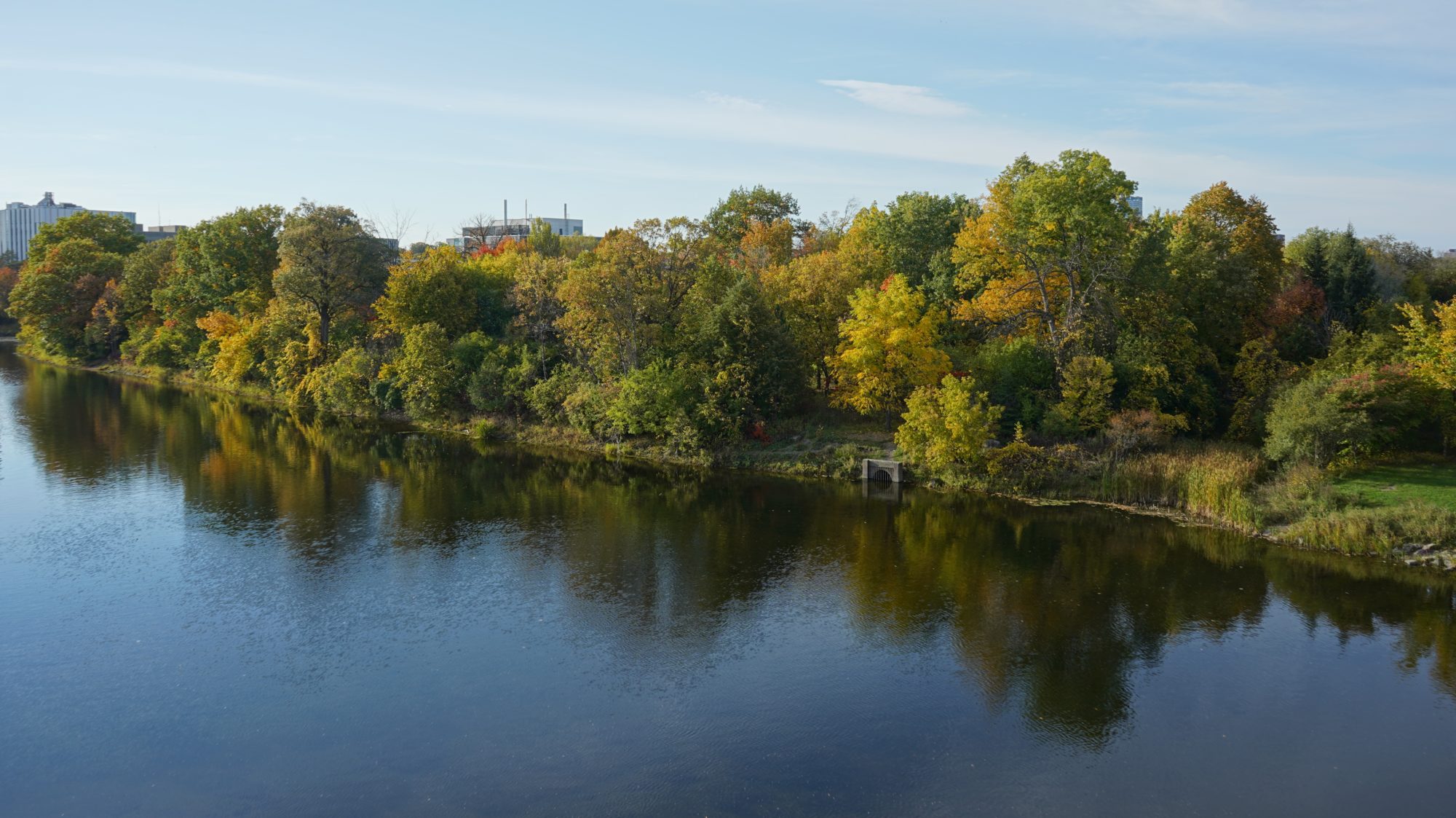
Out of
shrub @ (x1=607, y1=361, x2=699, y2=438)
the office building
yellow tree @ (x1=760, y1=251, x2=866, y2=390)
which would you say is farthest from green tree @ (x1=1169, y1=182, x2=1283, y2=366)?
the office building

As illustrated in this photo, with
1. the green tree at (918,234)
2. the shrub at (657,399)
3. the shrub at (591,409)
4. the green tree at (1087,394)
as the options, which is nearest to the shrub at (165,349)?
the shrub at (591,409)

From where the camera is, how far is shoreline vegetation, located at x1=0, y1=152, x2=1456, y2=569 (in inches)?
1314

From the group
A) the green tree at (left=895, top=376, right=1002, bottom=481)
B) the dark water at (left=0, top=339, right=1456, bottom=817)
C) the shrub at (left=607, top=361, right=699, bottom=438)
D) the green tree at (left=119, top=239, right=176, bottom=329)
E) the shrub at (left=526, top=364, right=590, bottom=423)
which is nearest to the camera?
the dark water at (left=0, top=339, right=1456, bottom=817)

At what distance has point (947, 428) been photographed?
37.8m

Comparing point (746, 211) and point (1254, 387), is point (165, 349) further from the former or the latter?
point (1254, 387)

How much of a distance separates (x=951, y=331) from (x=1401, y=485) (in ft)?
66.7

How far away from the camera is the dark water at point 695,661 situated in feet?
57.1

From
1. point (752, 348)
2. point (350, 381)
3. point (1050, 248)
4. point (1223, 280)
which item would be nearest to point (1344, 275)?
point (1223, 280)

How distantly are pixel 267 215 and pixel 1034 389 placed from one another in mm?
58242

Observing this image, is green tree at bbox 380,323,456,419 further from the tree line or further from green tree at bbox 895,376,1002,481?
green tree at bbox 895,376,1002,481

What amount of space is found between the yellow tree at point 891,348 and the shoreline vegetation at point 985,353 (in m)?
0.13

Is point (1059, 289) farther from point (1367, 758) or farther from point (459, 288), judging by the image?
point (459, 288)

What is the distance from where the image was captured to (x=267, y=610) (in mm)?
25250

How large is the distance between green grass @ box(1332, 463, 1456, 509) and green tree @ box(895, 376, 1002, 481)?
479 inches
